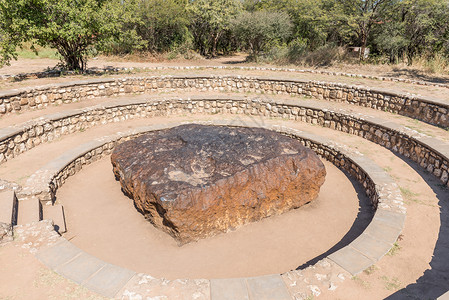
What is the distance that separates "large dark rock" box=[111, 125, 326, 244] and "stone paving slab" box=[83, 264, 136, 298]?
155cm

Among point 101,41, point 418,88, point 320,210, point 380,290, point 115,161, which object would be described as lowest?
point 320,210

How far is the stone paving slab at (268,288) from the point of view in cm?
375

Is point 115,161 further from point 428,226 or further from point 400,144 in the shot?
point 400,144

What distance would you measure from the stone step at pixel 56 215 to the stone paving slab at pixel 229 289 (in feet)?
12.4

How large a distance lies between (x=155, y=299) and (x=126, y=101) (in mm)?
9997

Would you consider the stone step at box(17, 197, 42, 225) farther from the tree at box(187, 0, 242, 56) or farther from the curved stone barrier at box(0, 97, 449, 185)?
the tree at box(187, 0, 242, 56)

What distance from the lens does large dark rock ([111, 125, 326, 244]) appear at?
5.66 m

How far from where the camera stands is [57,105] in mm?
11938

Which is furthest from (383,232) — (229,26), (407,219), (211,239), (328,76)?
(229,26)

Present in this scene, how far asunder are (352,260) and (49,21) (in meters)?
16.6

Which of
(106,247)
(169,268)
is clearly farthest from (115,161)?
(169,268)

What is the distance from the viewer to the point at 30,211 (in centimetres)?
593

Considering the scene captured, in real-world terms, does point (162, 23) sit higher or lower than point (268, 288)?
higher

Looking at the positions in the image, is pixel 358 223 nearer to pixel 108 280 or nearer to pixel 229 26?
pixel 108 280
